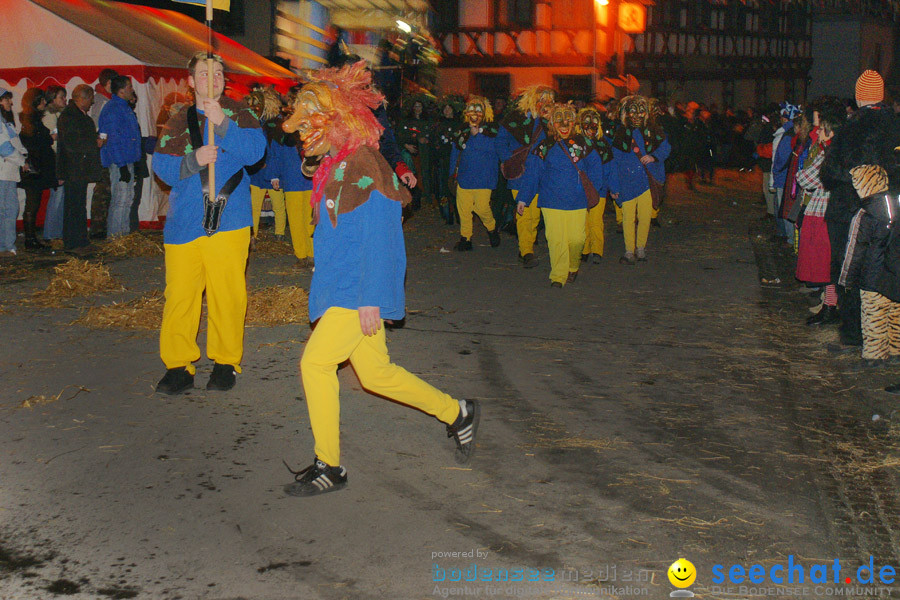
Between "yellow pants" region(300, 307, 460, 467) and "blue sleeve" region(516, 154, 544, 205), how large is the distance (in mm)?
5946

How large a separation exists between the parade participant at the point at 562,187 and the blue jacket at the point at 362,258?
5776 mm

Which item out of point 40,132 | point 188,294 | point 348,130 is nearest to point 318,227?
point 348,130

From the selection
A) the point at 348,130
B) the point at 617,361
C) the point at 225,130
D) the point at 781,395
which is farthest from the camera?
the point at 617,361

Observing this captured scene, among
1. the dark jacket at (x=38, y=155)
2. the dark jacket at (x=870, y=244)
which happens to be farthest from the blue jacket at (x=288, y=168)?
the dark jacket at (x=870, y=244)

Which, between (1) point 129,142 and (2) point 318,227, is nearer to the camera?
(2) point 318,227

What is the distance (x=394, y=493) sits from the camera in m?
4.96

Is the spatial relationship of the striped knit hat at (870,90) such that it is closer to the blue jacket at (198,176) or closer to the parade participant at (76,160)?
the blue jacket at (198,176)

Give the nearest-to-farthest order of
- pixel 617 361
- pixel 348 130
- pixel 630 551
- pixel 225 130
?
pixel 630 551
pixel 348 130
pixel 225 130
pixel 617 361

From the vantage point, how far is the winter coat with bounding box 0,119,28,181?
11.8 m

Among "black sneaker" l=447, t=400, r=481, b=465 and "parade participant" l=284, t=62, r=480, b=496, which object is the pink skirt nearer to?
"black sneaker" l=447, t=400, r=481, b=465

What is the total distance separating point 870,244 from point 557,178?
385 centimetres

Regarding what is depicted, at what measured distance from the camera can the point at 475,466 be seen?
5367mm

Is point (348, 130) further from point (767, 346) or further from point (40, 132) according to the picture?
point (40, 132)

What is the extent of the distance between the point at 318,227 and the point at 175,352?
2.06 metres
